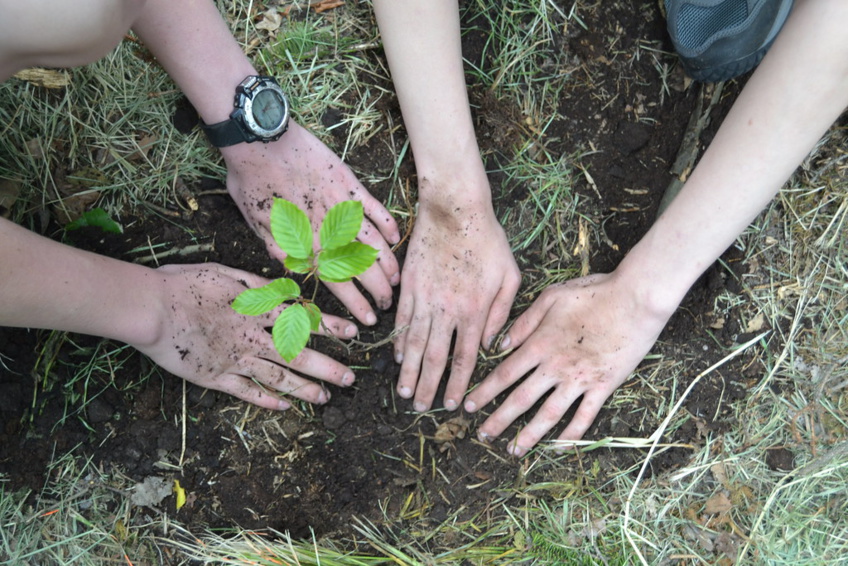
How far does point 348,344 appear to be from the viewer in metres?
1.75

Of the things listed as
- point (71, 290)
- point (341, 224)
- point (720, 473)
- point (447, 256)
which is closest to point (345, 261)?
point (341, 224)

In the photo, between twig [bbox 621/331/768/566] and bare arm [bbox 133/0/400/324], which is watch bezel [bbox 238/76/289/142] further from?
twig [bbox 621/331/768/566]

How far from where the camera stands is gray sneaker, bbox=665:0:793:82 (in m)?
1.68

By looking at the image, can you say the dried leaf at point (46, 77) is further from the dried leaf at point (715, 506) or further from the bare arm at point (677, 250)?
the dried leaf at point (715, 506)

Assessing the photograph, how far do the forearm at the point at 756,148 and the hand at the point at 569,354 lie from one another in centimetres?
9

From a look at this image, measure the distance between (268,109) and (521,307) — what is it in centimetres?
87

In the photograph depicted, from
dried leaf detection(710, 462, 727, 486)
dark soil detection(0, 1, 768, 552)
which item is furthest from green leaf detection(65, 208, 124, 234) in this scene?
dried leaf detection(710, 462, 727, 486)

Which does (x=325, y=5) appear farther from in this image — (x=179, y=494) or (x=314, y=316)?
(x=179, y=494)

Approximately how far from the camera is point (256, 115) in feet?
5.32

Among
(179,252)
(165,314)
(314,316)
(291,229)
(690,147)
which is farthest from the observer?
(690,147)

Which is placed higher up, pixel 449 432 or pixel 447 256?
pixel 447 256

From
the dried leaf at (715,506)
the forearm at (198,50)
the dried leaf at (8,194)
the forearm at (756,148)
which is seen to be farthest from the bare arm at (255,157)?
the dried leaf at (715,506)

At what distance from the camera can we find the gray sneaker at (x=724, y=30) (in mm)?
1679

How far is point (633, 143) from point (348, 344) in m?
1.01
